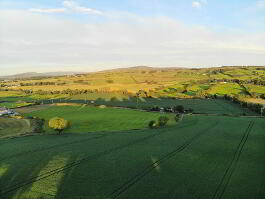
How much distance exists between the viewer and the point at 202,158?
119 feet

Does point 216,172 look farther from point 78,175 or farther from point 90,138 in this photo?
point 90,138

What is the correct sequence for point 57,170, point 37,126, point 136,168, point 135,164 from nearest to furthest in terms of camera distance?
point 57,170 → point 136,168 → point 135,164 → point 37,126

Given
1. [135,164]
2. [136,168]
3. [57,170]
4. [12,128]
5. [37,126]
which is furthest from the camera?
[37,126]

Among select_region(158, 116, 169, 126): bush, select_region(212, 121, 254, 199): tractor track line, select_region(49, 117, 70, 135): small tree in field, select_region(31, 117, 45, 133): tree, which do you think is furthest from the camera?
select_region(158, 116, 169, 126): bush

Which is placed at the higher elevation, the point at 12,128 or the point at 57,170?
the point at 57,170

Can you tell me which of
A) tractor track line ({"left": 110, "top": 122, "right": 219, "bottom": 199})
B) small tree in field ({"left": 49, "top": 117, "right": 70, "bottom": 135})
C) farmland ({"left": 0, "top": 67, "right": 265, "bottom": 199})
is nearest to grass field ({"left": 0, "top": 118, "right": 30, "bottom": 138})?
farmland ({"left": 0, "top": 67, "right": 265, "bottom": 199})

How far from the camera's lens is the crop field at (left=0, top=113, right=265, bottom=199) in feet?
80.5

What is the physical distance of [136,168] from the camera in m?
31.6

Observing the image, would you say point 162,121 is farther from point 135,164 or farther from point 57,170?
point 57,170

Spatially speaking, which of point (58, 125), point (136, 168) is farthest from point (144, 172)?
point (58, 125)

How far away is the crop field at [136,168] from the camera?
80.5 ft

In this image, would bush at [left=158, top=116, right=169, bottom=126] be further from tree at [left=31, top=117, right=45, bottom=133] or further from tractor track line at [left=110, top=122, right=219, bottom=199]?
tree at [left=31, top=117, right=45, bottom=133]

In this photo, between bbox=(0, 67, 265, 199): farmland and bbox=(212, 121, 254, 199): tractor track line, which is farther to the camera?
bbox=(0, 67, 265, 199): farmland

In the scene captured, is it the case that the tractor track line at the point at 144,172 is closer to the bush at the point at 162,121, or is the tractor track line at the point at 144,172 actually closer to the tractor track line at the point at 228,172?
the tractor track line at the point at 228,172
